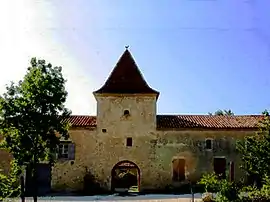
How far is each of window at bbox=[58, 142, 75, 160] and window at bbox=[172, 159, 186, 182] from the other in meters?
7.65

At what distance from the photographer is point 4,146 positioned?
62.7 feet

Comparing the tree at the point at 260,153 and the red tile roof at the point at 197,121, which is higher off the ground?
the red tile roof at the point at 197,121

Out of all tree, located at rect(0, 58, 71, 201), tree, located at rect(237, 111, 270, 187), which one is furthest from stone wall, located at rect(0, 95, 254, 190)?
tree, located at rect(0, 58, 71, 201)

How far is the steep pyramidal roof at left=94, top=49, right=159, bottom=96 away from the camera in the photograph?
36250 millimetres

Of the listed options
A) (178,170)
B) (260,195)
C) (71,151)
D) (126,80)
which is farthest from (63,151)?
(260,195)

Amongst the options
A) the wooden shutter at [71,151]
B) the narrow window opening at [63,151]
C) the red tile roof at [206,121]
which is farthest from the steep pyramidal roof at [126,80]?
the narrow window opening at [63,151]

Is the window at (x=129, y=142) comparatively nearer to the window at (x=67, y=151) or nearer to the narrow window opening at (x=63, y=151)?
the window at (x=67, y=151)

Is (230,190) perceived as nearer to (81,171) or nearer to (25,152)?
(25,152)

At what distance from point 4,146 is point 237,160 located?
68.3ft

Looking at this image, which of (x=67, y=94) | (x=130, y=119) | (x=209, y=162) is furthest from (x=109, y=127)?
(x=67, y=94)

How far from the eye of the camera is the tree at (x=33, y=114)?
62.7ft

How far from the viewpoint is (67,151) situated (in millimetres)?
35188

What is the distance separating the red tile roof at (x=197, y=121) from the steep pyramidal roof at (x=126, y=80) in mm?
2432

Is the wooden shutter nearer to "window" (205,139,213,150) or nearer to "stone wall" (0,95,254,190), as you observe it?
"stone wall" (0,95,254,190)
